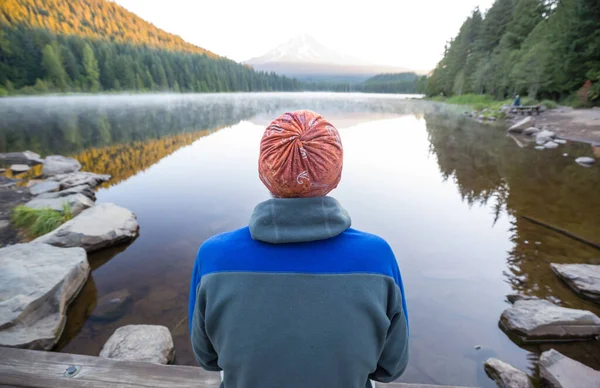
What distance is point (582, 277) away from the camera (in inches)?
184

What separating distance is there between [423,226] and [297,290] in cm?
686

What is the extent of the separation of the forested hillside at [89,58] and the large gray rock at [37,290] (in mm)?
76051

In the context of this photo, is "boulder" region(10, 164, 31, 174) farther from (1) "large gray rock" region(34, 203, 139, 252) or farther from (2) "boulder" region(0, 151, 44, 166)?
(1) "large gray rock" region(34, 203, 139, 252)

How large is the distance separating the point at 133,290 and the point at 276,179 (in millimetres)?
4732

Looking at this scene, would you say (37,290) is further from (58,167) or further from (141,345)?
(58,167)

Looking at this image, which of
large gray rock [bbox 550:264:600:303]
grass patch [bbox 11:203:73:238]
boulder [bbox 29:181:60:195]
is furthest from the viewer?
boulder [bbox 29:181:60:195]

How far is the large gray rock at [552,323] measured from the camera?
3742mm

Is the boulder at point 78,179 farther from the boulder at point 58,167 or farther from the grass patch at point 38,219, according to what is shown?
→ the grass patch at point 38,219

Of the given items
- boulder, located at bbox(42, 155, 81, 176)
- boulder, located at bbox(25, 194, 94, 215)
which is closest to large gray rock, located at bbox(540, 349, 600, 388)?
boulder, located at bbox(25, 194, 94, 215)

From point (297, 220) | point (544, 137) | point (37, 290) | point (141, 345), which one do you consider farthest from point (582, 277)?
point (544, 137)

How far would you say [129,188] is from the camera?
33.1ft

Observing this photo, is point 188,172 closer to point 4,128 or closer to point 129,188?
point 129,188

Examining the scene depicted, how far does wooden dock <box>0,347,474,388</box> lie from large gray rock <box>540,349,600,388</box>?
1569 mm

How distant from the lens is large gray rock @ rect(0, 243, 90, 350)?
11.3ft
